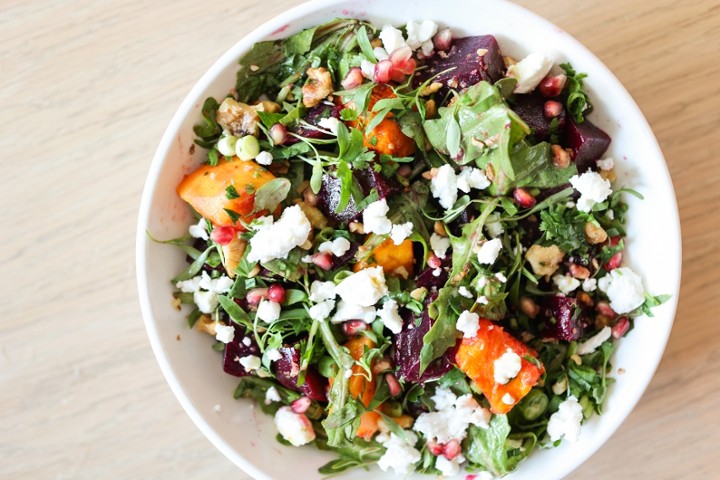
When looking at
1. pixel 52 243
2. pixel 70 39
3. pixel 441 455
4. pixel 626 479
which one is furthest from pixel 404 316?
pixel 70 39

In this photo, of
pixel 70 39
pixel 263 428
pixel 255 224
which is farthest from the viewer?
pixel 70 39

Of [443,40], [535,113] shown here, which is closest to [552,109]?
[535,113]

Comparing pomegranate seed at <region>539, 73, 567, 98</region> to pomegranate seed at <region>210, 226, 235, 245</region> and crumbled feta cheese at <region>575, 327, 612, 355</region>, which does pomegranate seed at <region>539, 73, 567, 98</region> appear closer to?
crumbled feta cheese at <region>575, 327, 612, 355</region>

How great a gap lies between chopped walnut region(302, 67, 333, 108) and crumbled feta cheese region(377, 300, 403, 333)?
21.7 inches

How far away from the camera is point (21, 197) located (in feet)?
7.28

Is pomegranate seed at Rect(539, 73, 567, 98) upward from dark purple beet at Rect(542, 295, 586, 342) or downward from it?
upward

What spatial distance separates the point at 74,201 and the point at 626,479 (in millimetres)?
1935

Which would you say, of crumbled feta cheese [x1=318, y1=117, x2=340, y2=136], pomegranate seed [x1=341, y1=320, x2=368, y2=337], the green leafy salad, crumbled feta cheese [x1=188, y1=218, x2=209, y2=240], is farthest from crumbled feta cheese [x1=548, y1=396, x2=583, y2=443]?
crumbled feta cheese [x1=188, y1=218, x2=209, y2=240]

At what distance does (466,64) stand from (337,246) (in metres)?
0.56

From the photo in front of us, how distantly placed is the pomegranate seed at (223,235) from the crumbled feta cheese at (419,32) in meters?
0.67

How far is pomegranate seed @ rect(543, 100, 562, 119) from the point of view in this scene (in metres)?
1.79

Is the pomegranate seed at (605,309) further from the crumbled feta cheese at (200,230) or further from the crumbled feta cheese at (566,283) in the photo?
the crumbled feta cheese at (200,230)

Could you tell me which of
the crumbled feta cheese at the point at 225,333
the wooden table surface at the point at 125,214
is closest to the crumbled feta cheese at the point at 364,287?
the crumbled feta cheese at the point at 225,333

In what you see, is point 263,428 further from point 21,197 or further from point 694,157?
point 694,157
